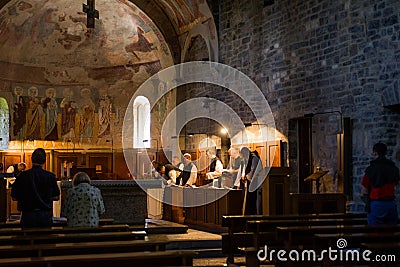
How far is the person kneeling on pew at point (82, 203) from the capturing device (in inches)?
315

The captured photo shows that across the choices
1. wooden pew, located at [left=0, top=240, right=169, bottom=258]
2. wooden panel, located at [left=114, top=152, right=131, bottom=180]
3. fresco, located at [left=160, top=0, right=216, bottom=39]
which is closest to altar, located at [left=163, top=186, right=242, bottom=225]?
wooden panel, located at [left=114, top=152, right=131, bottom=180]

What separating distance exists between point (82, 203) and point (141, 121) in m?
15.9

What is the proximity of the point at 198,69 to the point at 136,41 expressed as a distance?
2897 millimetres

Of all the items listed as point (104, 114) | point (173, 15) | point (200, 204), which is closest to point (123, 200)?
point (200, 204)

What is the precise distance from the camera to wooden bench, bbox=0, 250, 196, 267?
5.45m

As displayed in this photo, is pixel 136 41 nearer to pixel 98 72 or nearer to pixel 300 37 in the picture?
pixel 98 72

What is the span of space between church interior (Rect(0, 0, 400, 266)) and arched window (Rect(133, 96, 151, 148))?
Result: 6 cm

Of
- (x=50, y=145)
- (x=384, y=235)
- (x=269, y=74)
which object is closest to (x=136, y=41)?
(x=50, y=145)

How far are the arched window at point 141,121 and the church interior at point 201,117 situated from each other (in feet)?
0.20

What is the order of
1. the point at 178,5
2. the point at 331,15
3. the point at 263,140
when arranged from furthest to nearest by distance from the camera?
the point at 178,5 → the point at 263,140 → the point at 331,15

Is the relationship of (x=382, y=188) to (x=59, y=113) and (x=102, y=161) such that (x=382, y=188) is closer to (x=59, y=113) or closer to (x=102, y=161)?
(x=102, y=161)

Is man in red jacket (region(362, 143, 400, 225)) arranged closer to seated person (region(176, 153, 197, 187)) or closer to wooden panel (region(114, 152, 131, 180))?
seated person (region(176, 153, 197, 187))

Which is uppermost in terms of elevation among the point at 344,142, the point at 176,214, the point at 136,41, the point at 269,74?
the point at 136,41

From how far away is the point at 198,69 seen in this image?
21172mm
